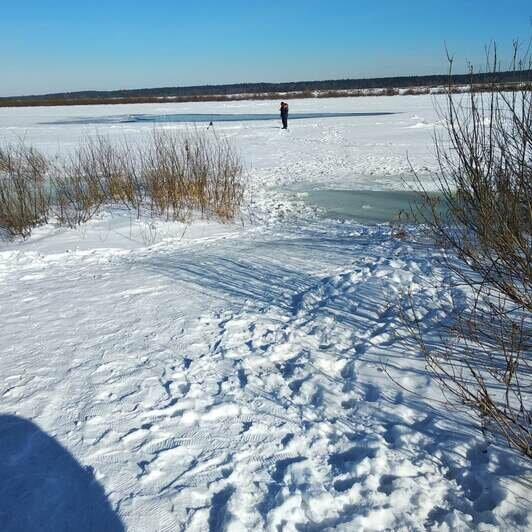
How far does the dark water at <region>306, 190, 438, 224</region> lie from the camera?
27.8ft

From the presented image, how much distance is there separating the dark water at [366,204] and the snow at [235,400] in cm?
208

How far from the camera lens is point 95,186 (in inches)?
336

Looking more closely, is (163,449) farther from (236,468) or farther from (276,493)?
(276,493)

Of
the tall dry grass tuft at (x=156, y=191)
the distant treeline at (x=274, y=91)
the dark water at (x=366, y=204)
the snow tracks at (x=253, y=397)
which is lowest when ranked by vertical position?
the dark water at (x=366, y=204)

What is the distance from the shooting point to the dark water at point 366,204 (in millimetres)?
8477

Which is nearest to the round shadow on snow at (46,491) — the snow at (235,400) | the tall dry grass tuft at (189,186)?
the snow at (235,400)

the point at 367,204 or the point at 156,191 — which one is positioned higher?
the point at 156,191

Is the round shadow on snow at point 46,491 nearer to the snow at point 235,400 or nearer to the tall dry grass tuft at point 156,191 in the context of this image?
the snow at point 235,400

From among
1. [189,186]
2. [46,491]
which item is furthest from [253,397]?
[189,186]

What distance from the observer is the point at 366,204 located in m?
9.62

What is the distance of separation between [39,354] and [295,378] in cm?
221

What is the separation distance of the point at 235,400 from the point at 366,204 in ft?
24.0

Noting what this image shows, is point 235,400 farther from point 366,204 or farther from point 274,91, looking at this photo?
point 274,91

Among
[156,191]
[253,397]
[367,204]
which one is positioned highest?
[156,191]
